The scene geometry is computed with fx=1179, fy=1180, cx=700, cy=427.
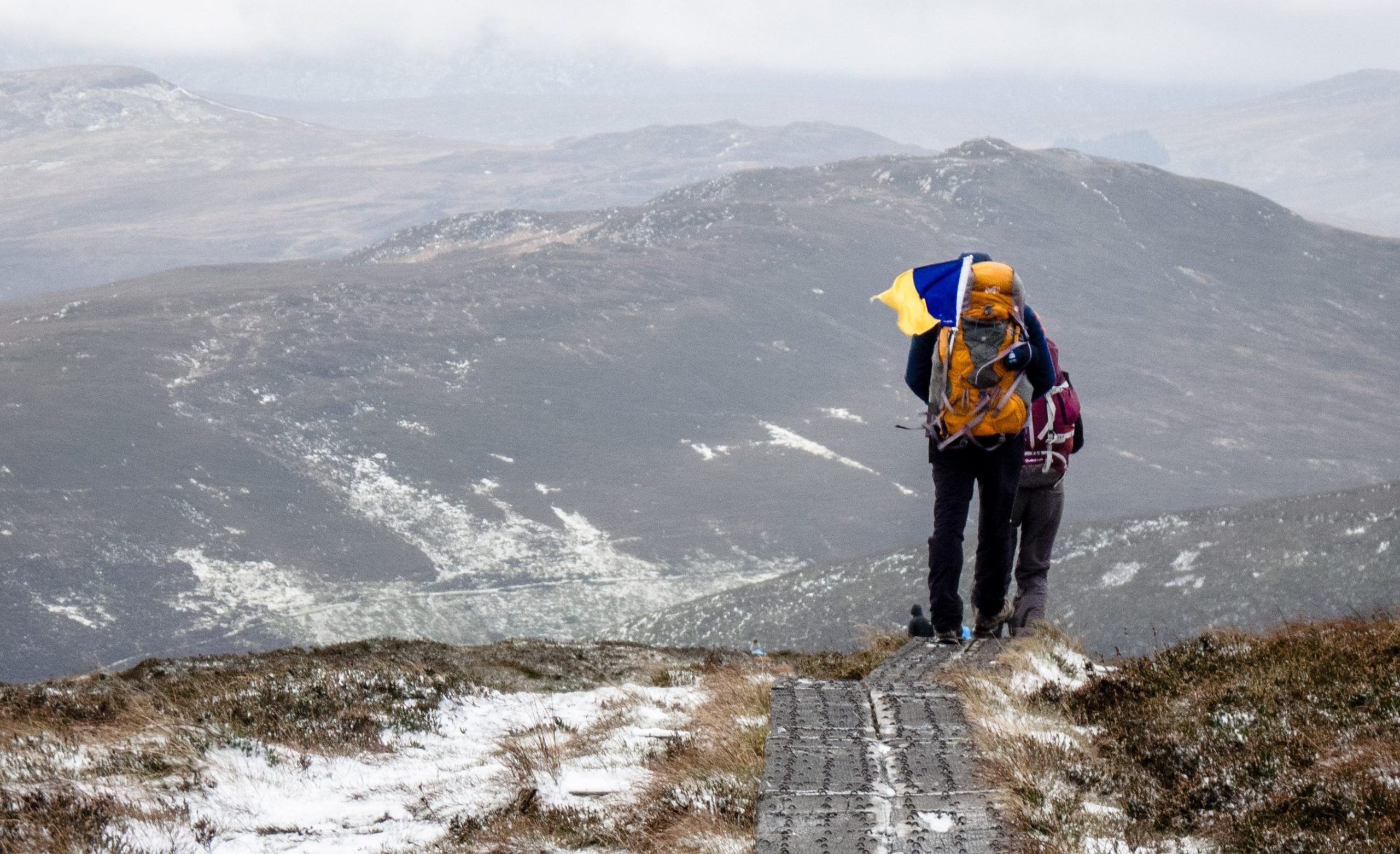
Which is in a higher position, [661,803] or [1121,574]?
[661,803]

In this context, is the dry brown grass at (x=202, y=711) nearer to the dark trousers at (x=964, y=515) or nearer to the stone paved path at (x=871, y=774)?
the stone paved path at (x=871, y=774)

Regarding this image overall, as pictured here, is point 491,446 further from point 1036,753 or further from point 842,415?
point 1036,753

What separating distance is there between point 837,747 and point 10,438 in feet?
454

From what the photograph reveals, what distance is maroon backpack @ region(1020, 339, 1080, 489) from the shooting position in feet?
32.4

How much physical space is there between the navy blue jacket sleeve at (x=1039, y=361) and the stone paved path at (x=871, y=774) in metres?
2.70

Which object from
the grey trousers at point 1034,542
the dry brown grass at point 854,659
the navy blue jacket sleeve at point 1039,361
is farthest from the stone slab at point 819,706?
the grey trousers at point 1034,542

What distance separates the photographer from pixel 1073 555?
55.2 meters

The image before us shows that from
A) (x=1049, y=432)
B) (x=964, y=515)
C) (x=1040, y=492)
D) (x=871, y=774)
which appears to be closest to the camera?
(x=871, y=774)

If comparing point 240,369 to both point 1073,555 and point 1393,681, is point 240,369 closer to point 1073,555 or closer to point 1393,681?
point 1073,555

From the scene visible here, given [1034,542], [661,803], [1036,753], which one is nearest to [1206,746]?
[1036,753]

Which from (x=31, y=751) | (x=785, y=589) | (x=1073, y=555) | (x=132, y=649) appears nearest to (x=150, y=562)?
(x=132, y=649)

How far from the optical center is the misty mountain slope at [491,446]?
102025 millimetres

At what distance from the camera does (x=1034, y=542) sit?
412 inches

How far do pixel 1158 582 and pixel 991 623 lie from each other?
42940 mm
